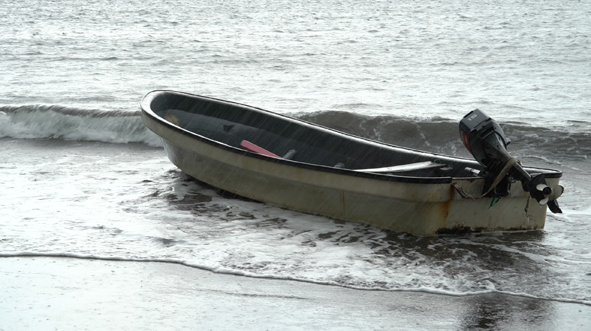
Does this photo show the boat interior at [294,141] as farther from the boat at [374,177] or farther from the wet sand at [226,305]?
the wet sand at [226,305]

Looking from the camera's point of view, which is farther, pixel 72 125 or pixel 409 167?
pixel 72 125

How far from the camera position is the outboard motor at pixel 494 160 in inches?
202

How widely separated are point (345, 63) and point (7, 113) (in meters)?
9.85

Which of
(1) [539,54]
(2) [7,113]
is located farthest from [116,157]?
(1) [539,54]

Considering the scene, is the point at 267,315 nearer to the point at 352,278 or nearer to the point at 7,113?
the point at 352,278

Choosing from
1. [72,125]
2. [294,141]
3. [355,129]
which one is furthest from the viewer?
[355,129]

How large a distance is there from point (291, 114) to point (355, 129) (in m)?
1.34

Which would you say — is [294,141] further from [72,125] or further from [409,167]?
[72,125]

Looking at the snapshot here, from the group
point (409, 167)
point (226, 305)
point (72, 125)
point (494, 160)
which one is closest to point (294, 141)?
point (409, 167)

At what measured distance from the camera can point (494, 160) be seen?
17.1 ft

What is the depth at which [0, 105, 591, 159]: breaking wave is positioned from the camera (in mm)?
9984

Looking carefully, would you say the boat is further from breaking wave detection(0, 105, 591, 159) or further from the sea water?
breaking wave detection(0, 105, 591, 159)

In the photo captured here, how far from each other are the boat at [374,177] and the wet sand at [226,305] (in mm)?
1028

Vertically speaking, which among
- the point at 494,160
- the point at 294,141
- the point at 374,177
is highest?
the point at 494,160
